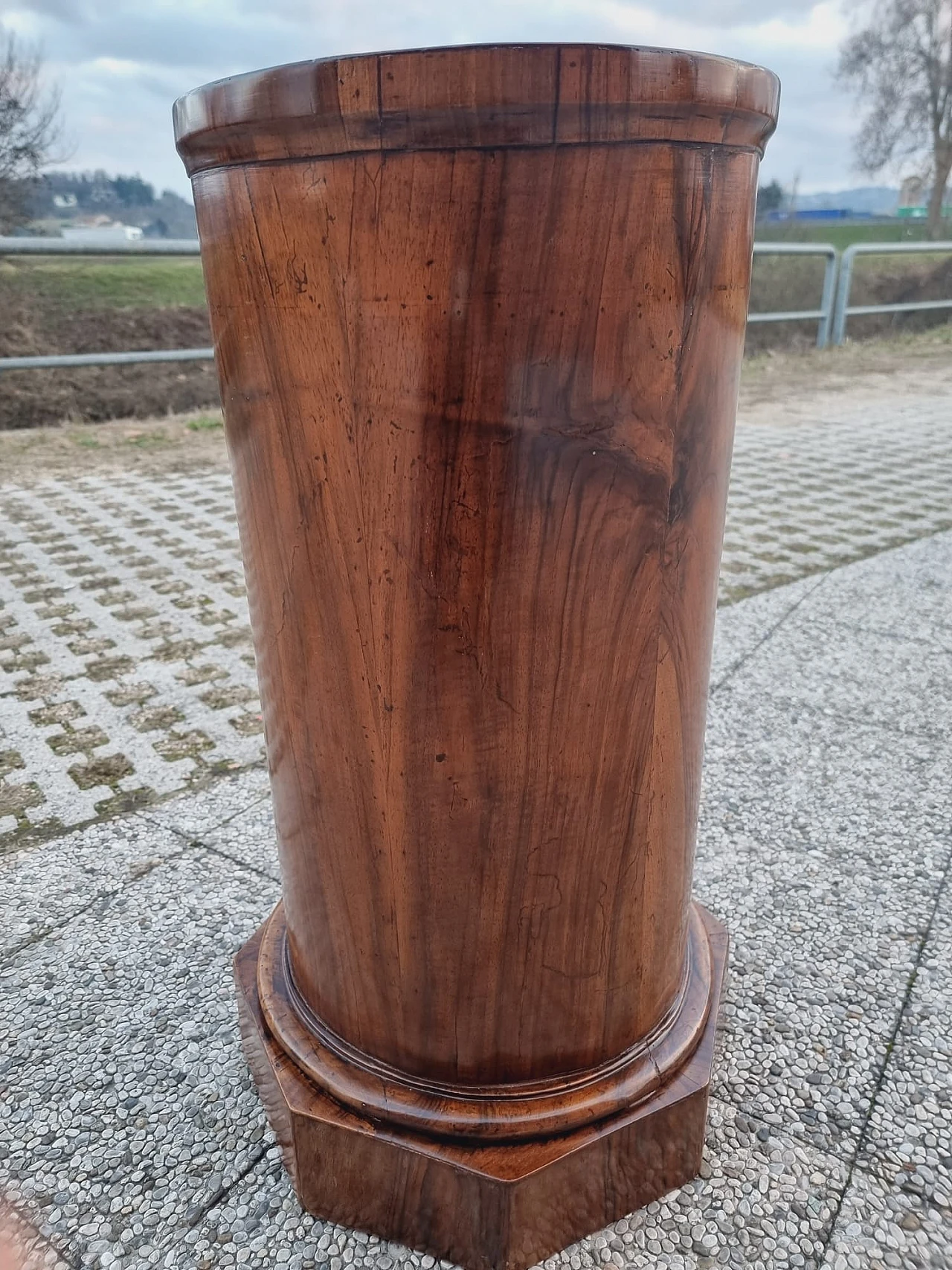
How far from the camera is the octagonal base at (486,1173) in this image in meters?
1.26

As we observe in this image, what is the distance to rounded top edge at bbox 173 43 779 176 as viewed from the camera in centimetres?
84

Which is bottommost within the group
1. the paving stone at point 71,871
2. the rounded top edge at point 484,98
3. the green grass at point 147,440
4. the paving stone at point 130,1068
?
the green grass at point 147,440

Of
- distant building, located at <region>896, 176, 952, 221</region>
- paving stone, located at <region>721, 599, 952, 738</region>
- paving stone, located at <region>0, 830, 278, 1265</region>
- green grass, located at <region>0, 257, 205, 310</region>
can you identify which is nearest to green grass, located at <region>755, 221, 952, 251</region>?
distant building, located at <region>896, 176, 952, 221</region>

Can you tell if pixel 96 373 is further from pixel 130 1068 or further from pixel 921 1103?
pixel 921 1103

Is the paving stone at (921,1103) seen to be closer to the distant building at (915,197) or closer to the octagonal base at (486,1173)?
the octagonal base at (486,1173)

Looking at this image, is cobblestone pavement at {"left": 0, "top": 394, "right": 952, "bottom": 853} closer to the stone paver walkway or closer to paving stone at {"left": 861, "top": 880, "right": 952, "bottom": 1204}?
the stone paver walkway

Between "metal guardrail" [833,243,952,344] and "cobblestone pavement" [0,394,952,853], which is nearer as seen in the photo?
"cobblestone pavement" [0,394,952,853]

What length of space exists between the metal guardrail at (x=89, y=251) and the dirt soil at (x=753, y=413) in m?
0.59

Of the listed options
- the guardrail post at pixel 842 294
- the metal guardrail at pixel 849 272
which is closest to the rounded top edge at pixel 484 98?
the metal guardrail at pixel 849 272

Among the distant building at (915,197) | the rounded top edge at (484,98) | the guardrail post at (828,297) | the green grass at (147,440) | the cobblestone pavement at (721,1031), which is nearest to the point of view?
the rounded top edge at (484,98)

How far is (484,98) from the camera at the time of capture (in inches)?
33.3

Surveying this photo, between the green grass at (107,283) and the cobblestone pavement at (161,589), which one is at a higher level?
the green grass at (107,283)

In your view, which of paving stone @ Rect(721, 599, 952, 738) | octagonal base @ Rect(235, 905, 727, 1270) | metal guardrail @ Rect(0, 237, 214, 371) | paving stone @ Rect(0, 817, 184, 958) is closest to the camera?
octagonal base @ Rect(235, 905, 727, 1270)

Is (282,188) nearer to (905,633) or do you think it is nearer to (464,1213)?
(464,1213)
